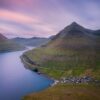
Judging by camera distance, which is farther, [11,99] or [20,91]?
[20,91]

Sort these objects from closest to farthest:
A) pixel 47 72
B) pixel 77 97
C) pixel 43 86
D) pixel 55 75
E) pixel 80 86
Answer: pixel 77 97
pixel 80 86
pixel 43 86
pixel 55 75
pixel 47 72

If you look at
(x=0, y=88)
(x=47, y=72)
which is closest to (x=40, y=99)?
(x=0, y=88)

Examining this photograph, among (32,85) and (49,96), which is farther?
Result: (32,85)

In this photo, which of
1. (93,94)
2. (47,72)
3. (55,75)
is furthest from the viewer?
(47,72)

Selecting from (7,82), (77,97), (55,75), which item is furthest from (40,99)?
(55,75)

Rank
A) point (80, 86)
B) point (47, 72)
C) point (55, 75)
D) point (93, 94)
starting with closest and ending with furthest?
point (93, 94) → point (80, 86) → point (55, 75) → point (47, 72)

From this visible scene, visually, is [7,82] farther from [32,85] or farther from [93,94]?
[93,94]

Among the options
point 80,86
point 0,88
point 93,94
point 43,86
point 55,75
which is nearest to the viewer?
point 93,94

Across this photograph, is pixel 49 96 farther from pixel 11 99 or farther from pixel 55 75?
pixel 55 75

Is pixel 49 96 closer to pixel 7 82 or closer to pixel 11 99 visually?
pixel 11 99
